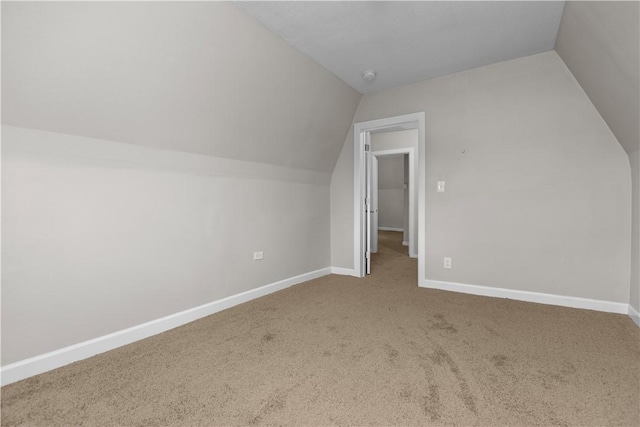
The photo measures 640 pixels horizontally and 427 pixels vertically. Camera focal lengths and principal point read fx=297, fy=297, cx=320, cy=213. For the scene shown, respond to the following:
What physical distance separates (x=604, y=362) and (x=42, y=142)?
3620mm

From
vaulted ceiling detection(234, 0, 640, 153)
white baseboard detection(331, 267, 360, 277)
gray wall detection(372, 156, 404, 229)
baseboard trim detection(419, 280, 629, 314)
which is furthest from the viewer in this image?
gray wall detection(372, 156, 404, 229)

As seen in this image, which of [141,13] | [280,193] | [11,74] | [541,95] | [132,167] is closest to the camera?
[11,74]

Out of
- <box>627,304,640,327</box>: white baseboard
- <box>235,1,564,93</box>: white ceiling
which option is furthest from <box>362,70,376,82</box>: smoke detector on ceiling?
<box>627,304,640,327</box>: white baseboard

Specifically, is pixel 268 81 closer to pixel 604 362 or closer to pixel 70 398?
pixel 70 398

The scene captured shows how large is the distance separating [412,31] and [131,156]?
2.42 metres

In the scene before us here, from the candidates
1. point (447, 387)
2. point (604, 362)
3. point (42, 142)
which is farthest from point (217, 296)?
point (604, 362)

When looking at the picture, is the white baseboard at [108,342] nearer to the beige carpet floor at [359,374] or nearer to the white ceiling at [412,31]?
the beige carpet floor at [359,374]

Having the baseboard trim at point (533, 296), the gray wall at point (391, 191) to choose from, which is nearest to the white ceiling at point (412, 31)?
the baseboard trim at point (533, 296)

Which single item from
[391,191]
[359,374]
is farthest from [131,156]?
[391,191]

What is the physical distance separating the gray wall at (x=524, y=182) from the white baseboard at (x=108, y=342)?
2.37 metres

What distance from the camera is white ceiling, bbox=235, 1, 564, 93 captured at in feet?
7.11

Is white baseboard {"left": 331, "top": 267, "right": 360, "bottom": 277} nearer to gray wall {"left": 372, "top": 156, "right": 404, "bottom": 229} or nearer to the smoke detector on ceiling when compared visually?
the smoke detector on ceiling

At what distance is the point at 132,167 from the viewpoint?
2137 mm

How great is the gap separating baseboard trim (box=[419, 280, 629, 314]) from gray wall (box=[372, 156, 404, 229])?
6856mm
